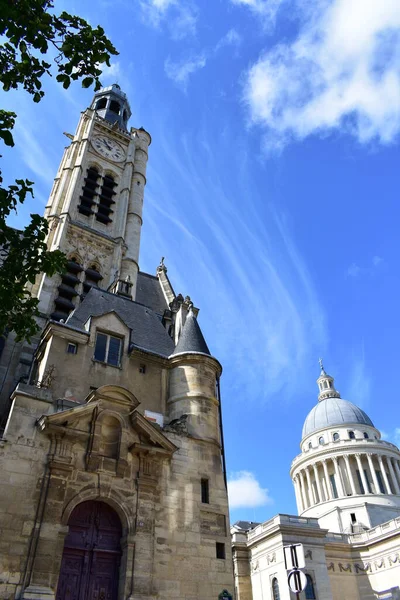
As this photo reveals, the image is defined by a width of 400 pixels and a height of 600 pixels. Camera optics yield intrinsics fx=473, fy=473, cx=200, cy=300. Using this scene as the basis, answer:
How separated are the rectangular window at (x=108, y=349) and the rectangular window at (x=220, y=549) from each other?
28.8 feet

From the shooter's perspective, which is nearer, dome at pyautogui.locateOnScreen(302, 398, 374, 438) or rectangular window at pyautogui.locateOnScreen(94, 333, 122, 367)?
rectangular window at pyautogui.locateOnScreen(94, 333, 122, 367)

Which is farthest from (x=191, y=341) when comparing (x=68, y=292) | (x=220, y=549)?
(x=68, y=292)

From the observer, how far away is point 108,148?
47125 millimetres

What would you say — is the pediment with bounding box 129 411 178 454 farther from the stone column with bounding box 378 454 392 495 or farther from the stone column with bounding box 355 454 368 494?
the stone column with bounding box 378 454 392 495

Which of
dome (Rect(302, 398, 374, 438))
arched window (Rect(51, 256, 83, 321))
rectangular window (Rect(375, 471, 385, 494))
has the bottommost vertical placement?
arched window (Rect(51, 256, 83, 321))

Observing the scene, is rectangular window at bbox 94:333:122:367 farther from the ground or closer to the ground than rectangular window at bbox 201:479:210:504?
farther from the ground

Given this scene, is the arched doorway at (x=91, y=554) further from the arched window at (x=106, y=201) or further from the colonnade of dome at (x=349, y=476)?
the colonnade of dome at (x=349, y=476)

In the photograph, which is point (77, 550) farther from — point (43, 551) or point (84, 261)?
point (84, 261)

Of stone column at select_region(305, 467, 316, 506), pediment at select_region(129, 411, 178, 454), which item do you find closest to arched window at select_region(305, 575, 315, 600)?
pediment at select_region(129, 411, 178, 454)

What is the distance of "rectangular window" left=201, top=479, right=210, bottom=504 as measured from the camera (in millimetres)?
19469

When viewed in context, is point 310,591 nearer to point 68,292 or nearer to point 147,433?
point 147,433

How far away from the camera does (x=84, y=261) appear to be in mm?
34531

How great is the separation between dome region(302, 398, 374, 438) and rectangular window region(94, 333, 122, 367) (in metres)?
72.3

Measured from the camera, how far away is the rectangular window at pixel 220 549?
18.3 m
